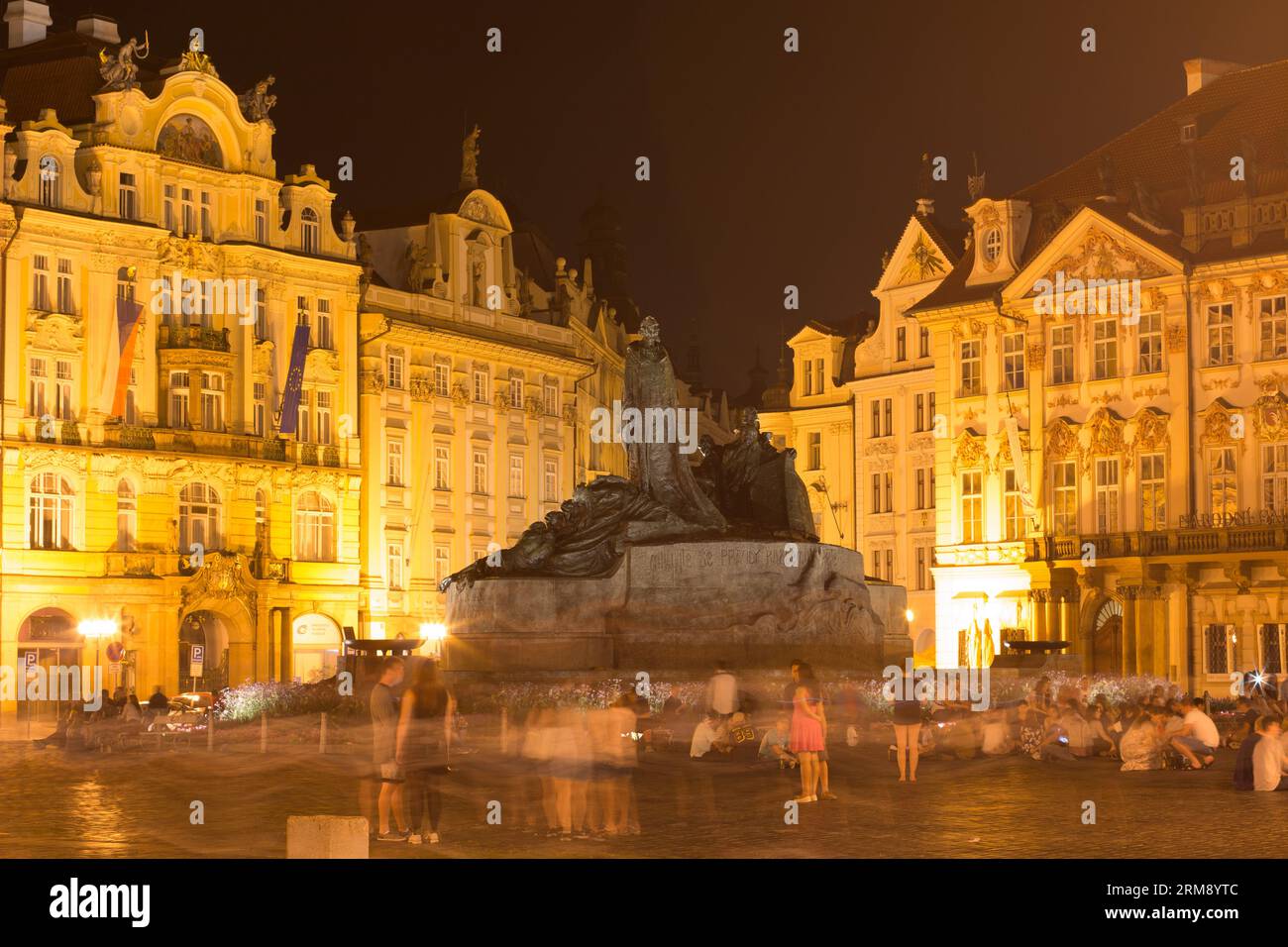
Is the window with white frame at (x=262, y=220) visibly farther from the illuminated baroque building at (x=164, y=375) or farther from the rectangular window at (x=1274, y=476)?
the rectangular window at (x=1274, y=476)

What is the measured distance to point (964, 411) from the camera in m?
62.7

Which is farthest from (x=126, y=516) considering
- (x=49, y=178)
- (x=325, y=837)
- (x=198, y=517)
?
(x=325, y=837)

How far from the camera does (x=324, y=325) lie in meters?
69.9

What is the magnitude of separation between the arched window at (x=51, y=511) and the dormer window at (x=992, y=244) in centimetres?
2579

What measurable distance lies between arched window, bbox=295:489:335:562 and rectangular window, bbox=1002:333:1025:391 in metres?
21.0

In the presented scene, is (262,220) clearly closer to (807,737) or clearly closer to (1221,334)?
(1221,334)

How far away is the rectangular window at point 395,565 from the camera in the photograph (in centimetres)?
7175

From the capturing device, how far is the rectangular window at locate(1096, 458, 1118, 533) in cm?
5862

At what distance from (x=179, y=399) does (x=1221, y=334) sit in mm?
28703

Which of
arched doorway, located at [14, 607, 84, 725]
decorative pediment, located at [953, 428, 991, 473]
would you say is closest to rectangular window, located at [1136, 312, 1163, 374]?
decorative pediment, located at [953, 428, 991, 473]

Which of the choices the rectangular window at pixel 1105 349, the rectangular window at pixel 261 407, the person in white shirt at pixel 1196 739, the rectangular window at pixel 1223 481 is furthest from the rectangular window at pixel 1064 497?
the person in white shirt at pixel 1196 739

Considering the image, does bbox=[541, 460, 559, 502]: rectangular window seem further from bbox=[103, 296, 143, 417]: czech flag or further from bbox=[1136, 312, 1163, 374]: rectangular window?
bbox=[1136, 312, 1163, 374]: rectangular window

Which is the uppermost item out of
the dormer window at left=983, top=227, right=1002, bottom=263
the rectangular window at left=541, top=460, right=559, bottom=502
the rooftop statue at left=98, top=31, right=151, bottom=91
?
the rooftop statue at left=98, top=31, right=151, bottom=91
